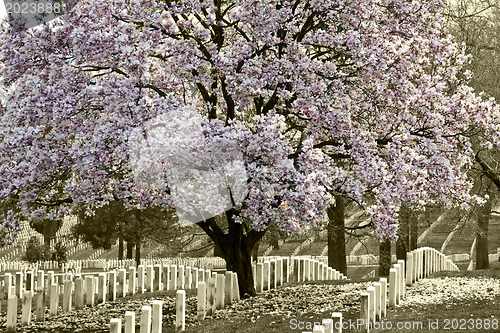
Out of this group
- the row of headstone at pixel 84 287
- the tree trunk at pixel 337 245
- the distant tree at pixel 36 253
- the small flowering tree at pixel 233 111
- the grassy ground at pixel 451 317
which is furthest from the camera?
the distant tree at pixel 36 253

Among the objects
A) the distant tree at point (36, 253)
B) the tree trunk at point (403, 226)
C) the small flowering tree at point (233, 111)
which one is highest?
the small flowering tree at point (233, 111)

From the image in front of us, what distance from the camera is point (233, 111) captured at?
1655cm

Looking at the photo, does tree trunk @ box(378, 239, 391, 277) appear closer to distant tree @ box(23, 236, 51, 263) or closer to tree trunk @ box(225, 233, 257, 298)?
tree trunk @ box(225, 233, 257, 298)

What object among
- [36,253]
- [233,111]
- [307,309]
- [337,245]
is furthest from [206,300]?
[36,253]

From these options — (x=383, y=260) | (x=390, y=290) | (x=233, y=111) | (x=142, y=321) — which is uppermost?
(x=233, y=111)

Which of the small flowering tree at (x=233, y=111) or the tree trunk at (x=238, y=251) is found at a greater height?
the small flowering tree at (x=233, y=111)

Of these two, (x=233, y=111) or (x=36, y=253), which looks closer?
(x=233, y=111)

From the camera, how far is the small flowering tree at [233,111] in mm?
13547

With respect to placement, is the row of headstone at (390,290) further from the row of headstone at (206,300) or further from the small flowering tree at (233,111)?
the row of headstone at (206,300)

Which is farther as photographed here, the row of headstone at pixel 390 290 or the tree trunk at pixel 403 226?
the tree trunk at pixel 403 226

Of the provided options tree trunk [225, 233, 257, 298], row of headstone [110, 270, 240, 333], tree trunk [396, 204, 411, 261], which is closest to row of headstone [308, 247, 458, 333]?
tree trunk [396, 204, 411, 261]

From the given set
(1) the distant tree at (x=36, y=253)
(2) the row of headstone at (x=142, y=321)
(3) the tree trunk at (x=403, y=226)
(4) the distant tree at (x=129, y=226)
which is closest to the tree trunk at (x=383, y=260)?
(3) the tree trunk at (x=403, y=226)

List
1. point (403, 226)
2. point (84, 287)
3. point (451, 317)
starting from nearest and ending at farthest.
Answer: point (451, 317), point (84, 287), point (403, 226)

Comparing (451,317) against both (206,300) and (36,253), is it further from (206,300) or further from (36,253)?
(36,253)
